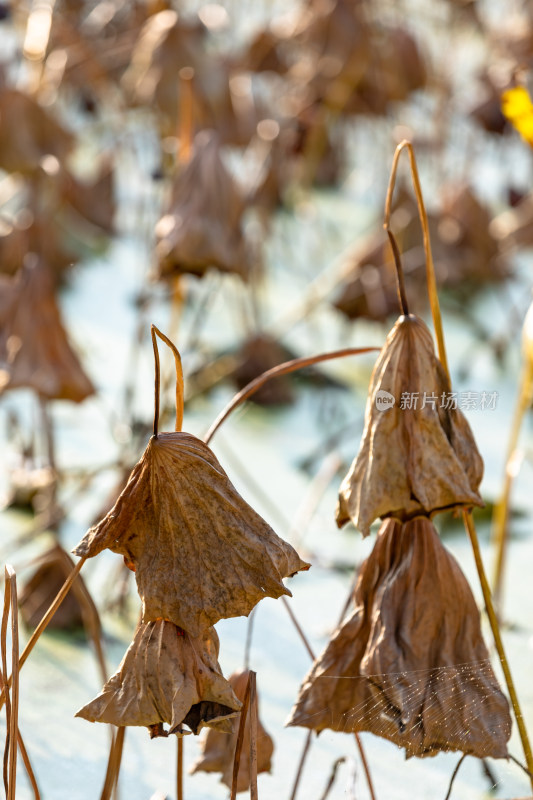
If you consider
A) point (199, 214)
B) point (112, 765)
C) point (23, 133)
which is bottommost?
point (112, 765)

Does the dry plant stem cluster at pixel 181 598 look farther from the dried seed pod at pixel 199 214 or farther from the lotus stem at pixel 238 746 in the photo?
the dried seed pod at pixel 199 214

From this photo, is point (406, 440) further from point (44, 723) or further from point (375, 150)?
point (375, 150)

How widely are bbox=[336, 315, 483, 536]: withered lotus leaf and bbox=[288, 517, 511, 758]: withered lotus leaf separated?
0.04 m

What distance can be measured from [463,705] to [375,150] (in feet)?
8.51

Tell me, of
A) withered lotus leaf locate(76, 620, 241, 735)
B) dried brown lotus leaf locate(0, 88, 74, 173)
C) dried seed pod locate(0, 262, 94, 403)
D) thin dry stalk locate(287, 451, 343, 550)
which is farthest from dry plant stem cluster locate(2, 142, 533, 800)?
dried brown lotus leaf locate(0, 88, 74, 173)

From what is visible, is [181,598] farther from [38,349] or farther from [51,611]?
[38,349]

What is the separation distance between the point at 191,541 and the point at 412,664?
5.9 inches

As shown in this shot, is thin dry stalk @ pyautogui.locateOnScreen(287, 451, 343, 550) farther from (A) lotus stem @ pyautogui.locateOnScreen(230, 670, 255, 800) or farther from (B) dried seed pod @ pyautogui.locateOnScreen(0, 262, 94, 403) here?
(A) lotus stem @ pyautogui.locateOnScreen(230, 670, 255, 800)

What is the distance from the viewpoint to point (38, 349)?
97 centimetres

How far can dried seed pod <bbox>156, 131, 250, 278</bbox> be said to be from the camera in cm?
101

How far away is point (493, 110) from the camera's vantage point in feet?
6.79

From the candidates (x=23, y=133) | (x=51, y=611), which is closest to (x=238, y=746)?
(x=51, y=611)

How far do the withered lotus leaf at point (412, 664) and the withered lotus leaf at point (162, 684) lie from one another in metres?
0.10

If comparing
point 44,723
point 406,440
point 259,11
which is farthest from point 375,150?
point 406,440
